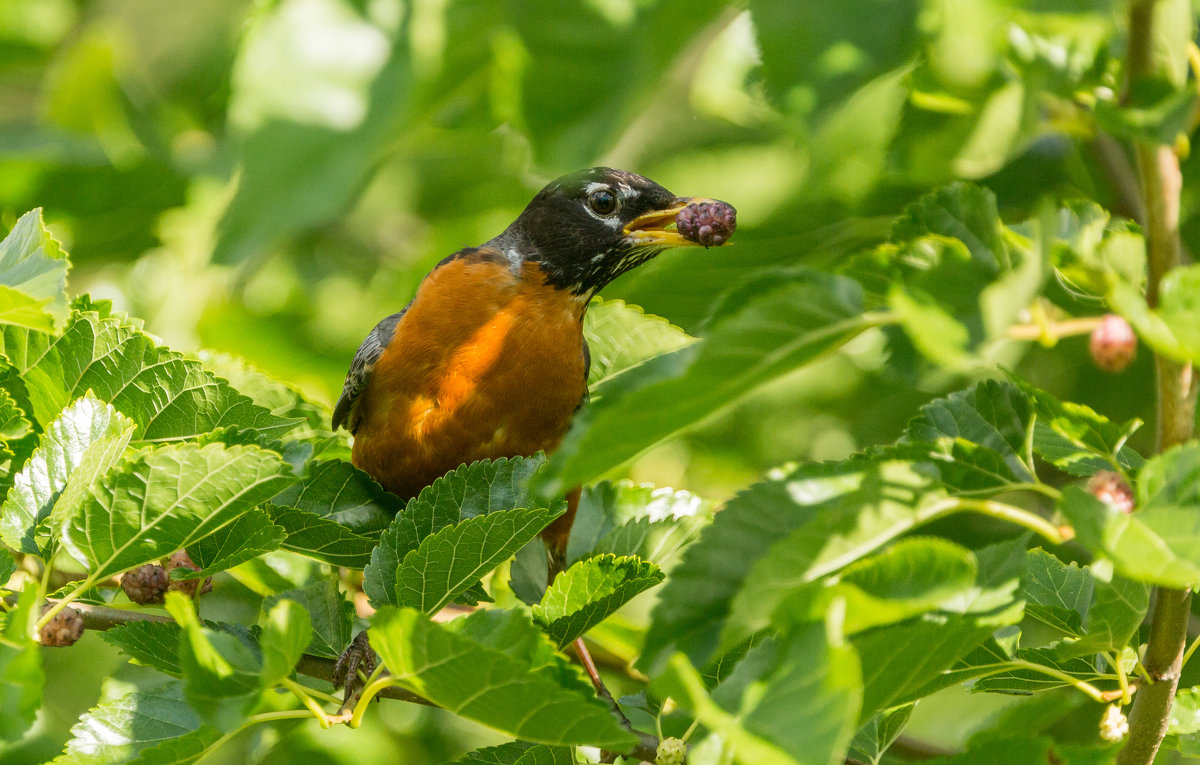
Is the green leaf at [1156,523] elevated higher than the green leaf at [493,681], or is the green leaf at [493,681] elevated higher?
the green leaf at [1156,523]

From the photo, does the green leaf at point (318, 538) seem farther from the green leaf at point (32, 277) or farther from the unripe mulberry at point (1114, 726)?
the unripe mulberry at point (1114, 726)

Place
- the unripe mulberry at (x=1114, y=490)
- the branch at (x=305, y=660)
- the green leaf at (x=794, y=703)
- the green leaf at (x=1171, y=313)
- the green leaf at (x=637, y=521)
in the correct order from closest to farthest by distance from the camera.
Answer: the green leaf at (x=794, y=703) < the green leaf at (x=1171, y=313) < the unripe mulberry at (x=1114, y=490) < the branch at (x=305, y=660) < the green leaf at (x=637, y=521)

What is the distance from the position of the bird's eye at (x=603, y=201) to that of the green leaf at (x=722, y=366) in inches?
85.7

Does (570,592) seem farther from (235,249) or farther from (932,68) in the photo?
(932,68)

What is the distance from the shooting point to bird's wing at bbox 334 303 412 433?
10.8 feet

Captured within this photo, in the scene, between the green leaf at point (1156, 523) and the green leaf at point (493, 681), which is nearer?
the green leaf at point (1156, 523)

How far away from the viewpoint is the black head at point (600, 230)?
11.2ft

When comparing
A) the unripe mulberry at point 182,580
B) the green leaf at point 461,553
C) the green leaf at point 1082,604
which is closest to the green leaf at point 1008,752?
the green leaf at point 1082,604

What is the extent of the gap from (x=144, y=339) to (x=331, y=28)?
716mm

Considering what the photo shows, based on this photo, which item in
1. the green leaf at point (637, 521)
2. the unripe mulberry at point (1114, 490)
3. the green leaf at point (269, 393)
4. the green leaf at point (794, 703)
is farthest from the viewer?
the green leaf at point (269, 393)

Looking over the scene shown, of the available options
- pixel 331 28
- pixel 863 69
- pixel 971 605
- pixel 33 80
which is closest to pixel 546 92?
pixel 331 28

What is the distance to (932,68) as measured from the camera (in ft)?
6.95

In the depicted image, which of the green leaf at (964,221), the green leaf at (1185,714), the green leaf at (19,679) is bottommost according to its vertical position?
the green leaf at (1185,714)

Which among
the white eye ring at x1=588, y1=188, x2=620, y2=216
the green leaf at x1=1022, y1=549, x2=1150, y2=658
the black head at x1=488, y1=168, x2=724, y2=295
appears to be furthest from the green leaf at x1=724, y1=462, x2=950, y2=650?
the white eye ring at x1=588, y1=188, x2=620, y2=216
